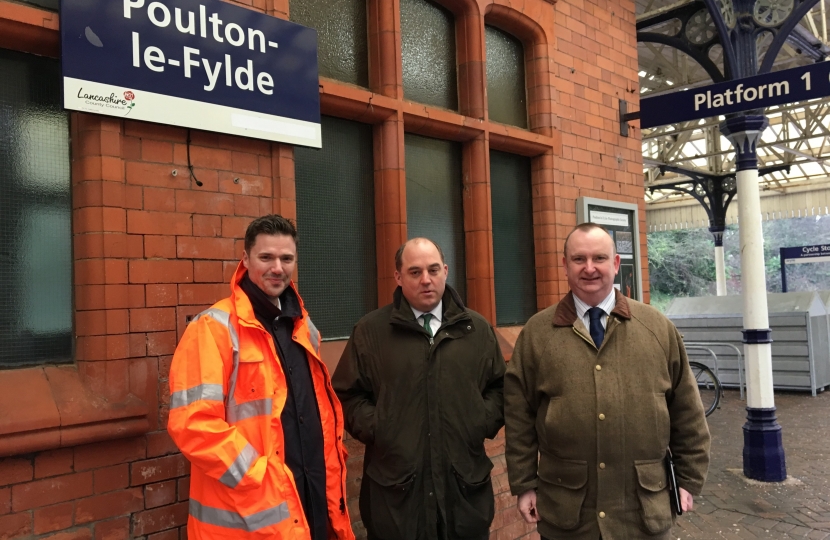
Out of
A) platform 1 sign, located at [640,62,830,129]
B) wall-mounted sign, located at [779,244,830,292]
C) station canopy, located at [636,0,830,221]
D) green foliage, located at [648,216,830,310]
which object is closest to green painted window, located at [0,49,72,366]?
platform 1 sign, located at [640,62,830,129]

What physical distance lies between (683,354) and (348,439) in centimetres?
176

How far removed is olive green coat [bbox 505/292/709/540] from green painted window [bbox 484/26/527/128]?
2521mm

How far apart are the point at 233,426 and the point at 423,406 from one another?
2.54 feet

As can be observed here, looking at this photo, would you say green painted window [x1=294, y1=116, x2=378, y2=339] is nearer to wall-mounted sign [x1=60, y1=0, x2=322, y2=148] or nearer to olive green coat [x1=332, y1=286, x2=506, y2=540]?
wall-mounted sign [x1=60, y1=0, x2=322, y2=148]

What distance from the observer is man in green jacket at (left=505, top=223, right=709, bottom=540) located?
7.64ft

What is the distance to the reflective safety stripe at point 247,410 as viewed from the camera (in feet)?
6.96

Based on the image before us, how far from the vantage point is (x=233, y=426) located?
2.03 meters

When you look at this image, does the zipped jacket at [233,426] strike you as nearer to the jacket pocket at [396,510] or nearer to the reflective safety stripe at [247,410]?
the reflective safety stripe at [247,410]

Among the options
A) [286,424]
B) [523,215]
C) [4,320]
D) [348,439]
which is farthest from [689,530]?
[4,320]

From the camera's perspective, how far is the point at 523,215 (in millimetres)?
4832

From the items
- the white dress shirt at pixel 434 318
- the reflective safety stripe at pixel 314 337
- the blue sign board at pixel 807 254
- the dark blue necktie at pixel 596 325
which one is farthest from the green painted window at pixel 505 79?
the blue sign board at pixel 807 254

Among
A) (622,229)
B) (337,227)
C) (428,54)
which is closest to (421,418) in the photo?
(337,227)

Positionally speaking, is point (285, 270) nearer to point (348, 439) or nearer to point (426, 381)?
point (426, 381)

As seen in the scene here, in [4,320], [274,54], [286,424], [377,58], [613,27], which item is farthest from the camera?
[613,27]
